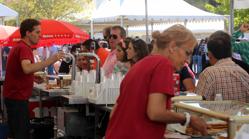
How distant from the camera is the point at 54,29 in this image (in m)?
9.71

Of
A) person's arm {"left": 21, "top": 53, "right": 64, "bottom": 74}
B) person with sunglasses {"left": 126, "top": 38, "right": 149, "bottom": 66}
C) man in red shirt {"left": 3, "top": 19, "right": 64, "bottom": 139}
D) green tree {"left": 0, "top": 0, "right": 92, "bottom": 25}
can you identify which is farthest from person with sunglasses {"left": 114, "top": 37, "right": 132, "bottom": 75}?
green tree {"left": 0, "top": 0, "right": 92, "bottom": 25}

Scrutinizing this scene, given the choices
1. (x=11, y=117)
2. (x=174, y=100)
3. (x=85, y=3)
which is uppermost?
(x=85, y=3)

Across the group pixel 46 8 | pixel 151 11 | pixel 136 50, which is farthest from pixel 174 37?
pixel 46 8

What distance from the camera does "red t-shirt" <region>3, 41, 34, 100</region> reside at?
5910 mm

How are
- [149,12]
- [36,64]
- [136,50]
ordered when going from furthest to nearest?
[149,12] < [36,64] < [136,50]

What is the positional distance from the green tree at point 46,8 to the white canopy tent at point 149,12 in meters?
22.6

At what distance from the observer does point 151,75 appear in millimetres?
2818

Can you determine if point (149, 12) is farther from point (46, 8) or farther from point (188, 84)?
point (46, 8)

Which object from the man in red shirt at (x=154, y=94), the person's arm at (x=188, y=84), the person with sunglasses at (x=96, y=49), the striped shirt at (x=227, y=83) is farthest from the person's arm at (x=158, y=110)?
the person with sunglasses at (x=96, y=49)

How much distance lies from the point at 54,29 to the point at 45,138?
107 inches

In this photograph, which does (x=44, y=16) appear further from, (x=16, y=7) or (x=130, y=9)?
(x=130, y=9)

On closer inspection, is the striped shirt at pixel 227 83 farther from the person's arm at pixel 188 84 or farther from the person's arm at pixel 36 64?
the person's arm at pixel 36 64

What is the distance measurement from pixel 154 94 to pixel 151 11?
11.5 m

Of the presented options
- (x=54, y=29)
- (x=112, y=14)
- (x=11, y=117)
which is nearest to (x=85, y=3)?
(x=112, y=14)
